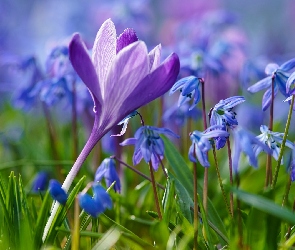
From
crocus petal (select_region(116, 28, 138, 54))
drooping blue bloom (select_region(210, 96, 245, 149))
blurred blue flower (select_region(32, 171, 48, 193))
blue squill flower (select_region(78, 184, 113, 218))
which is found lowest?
blurred blue flower (select_region(32, 171, 48, 193))

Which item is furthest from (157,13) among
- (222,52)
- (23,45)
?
(222,52)

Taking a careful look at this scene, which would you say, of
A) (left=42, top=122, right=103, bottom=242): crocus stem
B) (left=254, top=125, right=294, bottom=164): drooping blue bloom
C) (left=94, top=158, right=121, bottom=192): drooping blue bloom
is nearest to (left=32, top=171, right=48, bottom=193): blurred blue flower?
(left=94, top=158, right=121, bottom=192): drooping blue bloom

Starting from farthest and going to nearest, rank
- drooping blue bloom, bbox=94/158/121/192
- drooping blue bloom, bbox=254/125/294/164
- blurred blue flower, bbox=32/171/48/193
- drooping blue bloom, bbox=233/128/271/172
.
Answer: blurred blue flower, bbox=32/171/48/193 → drooping blue bloom, bbox=94/158/121/192 → drooping blue bloom, bbox=254/125/294/164 → drooping blue bloom, bbox=233/128/271/172

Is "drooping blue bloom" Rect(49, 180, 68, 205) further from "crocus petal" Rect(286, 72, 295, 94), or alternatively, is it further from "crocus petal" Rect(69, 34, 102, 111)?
"crocus petal" Rect(286, 72, 295, 94)

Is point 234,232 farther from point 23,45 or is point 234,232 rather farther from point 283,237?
point 23,45

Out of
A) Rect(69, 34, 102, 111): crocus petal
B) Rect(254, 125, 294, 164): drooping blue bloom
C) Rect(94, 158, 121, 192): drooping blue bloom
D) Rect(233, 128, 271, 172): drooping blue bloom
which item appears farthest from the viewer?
Rect(94, 158, 121, 192): drooping blue bloom

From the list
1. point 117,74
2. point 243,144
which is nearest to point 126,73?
point 117,74
